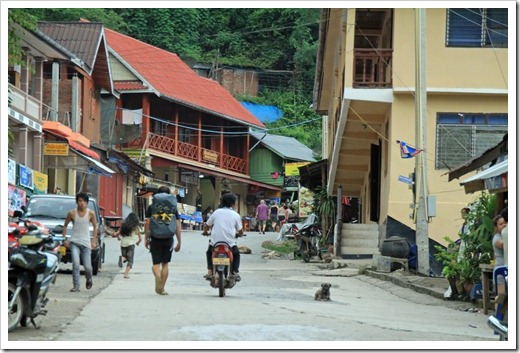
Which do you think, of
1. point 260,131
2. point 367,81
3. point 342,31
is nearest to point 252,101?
point 260,131

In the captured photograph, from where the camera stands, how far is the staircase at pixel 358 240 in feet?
98.8

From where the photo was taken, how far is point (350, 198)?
4281 centimetres

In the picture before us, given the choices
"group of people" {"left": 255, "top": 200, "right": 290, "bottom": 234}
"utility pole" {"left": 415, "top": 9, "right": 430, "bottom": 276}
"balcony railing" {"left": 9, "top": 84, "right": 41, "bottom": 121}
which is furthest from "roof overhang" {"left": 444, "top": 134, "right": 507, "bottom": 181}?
"group of people" {"left": 255, "top": 200, "right": 290, "bottom": 234}

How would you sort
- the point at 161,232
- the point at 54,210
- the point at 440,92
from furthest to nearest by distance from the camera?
the point at 440,92 → the point at 54,210 → the point at 161,232

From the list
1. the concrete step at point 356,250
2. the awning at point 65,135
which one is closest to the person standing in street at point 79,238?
the concrete step at point 356,250

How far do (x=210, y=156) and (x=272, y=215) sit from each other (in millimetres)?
5045

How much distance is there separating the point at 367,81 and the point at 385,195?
9.56ft

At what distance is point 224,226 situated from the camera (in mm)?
16578

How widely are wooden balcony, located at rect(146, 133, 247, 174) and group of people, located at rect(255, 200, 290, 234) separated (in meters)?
4.40

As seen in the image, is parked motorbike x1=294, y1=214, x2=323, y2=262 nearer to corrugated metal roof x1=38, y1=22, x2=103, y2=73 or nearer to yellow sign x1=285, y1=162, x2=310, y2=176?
corrugated metal roof x1=38, y1=22, x2=103, y2=73

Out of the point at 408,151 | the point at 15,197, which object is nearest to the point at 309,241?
the point at 408,151

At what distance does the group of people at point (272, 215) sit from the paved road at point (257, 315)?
27126 mm

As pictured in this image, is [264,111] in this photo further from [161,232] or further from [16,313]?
[16,313]

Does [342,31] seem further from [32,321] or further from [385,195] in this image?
[32,321]
